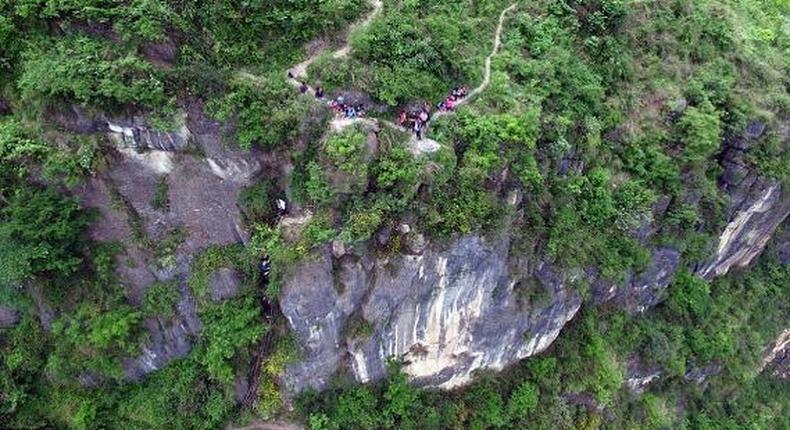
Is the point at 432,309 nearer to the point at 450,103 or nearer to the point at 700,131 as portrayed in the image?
the point at 450,103

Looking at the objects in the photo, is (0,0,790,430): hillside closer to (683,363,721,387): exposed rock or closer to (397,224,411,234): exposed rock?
(397,224,411,234): exposed rock

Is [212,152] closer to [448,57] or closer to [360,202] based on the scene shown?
[360,202]

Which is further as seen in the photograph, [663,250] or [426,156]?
[663,250]

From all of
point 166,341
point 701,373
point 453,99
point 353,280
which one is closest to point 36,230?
point 166,341

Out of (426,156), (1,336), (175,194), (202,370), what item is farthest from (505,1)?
(1,336)

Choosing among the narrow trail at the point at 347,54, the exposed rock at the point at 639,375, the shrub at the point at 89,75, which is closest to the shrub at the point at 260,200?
the narrow trail at the point at 347,54
